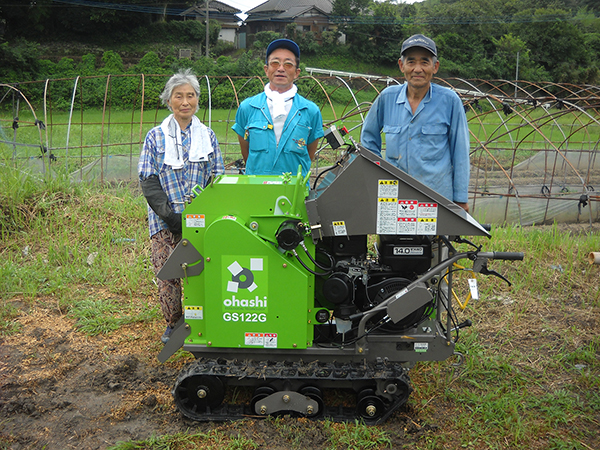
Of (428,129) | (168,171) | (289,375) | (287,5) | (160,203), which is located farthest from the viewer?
(287,5)

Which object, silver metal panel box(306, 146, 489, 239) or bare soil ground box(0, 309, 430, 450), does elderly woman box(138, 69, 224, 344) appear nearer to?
bare soil ground box(0, 309, 430, 450)

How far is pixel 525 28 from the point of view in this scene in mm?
36938

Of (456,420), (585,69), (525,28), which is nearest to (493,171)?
(456,420)

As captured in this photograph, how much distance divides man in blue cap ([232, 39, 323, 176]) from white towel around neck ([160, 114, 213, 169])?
0.34m

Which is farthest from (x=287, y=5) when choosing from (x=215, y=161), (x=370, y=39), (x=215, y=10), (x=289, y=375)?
(x=289, y=375)

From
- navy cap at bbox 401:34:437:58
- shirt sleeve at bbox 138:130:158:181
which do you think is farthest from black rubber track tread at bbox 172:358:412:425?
navy cap at bbox 401:34:437:58

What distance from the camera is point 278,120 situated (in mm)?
3836

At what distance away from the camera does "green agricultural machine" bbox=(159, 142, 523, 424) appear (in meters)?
3.04

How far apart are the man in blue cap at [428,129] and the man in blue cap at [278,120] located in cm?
69

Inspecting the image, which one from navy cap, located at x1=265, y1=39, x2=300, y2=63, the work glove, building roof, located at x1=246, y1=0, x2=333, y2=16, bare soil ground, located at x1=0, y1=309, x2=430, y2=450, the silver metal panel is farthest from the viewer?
building roof, located at x1=246, y1=0, x2=333, y2=16

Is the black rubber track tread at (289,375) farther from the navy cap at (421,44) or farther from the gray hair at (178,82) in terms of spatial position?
the navy cap at (421,44)

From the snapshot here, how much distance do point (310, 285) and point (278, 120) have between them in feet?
4.43

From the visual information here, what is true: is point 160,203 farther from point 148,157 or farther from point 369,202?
point 369,202

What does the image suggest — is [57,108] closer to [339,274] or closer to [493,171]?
[493,171]
